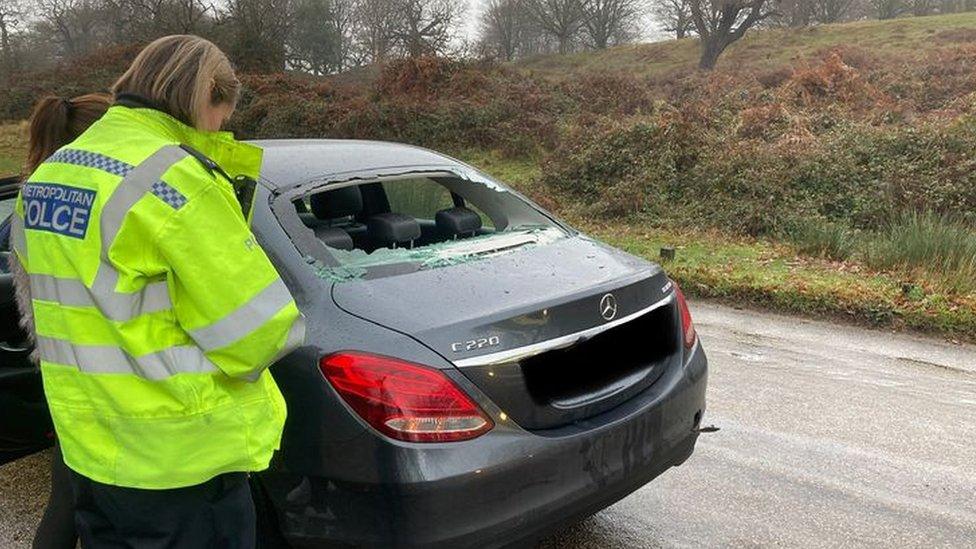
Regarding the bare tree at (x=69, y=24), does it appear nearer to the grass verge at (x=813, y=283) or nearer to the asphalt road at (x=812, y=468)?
the grass verge at (x=813, y=283)

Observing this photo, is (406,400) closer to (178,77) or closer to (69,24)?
(178,77)

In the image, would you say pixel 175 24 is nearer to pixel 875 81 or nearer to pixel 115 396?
pixel 875 81

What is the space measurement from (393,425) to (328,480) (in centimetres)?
27

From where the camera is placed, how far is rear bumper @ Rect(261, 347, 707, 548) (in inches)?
78.2

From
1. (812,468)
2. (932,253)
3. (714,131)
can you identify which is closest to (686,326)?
(812,468)

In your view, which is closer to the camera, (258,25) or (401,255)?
(401,255)

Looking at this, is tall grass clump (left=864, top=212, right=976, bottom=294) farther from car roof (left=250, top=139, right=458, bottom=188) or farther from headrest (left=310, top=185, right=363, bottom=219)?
headrest (left=310, top=185, right=363, bottom=219)

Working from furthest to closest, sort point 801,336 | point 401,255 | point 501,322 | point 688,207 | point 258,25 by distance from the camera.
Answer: point 258,25 < point 688,207 < point 801,336 < point 401,255 < point 501,322

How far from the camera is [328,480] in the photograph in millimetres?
2076

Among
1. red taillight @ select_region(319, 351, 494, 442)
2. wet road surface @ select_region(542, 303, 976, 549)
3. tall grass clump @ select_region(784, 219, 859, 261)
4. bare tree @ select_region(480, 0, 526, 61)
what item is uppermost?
bare tree @ select_region(480, 0, 526, 61)

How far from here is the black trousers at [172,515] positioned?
5.39ft

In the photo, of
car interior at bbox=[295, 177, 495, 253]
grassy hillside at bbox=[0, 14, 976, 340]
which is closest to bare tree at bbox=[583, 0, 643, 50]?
grassy hillside at bbox=[0, 14, 976, 340]

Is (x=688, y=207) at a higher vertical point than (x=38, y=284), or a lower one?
lower

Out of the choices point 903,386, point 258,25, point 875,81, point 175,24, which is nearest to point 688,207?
point 903,386
